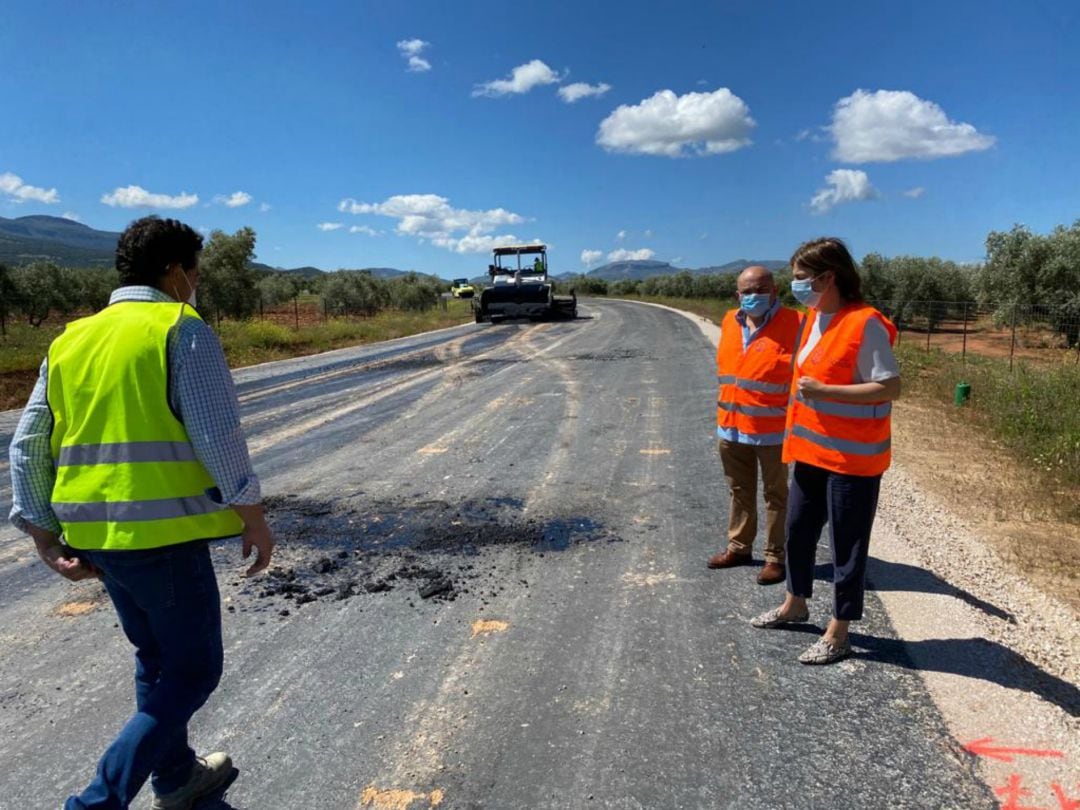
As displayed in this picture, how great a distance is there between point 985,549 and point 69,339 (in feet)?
16.5

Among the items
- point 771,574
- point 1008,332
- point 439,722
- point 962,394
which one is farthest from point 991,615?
point 1008,332

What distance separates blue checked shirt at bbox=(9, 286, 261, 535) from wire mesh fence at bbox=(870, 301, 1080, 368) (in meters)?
16.1

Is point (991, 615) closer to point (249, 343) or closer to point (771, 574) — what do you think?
point (771, 574)

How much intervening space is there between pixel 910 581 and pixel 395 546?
10.3 ft

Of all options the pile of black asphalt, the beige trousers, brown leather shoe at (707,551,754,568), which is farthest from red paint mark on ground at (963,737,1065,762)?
the pile of black asphalt

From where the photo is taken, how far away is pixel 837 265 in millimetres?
2977

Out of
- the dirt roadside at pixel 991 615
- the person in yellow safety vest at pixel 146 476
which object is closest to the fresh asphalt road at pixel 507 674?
the dirt roadside at pixel 991 615

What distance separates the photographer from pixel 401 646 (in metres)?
3.18

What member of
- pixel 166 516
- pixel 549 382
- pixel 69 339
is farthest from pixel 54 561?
pixel 549 382

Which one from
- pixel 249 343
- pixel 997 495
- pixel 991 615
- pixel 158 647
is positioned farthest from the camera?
pixel 249 343

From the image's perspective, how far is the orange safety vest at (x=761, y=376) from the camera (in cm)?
380

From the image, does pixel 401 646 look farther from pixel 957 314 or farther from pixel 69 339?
pixel 957 314

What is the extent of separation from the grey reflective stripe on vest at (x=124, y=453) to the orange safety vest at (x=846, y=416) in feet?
Result: 8.26

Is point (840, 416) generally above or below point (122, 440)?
below
